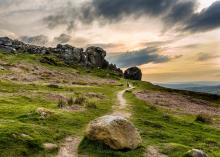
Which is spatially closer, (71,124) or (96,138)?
(96,138)

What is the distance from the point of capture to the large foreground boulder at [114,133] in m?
31.0

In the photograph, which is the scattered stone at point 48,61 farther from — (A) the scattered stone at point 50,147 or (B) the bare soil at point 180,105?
(A) the scattered stone at point 50,147

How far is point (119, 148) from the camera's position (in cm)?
3097

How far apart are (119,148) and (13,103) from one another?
74.6ft

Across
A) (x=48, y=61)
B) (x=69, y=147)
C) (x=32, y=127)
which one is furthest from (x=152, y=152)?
(x=48, y=61)

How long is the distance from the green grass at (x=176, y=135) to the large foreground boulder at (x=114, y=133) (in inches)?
92.3

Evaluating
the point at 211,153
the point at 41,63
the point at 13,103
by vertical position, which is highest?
the point at 41,63

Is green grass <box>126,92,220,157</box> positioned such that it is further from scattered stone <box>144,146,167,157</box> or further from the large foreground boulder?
the large foreground boulder

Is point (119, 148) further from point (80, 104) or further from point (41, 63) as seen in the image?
point (41, 63)

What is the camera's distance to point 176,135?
3934cm

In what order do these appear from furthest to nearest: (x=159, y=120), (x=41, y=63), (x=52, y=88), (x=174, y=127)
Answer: (x=41, y=63)
(x=52, y=88)
(x=159, y=120)
(x=174, y=127)

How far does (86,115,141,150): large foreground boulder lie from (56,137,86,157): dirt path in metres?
1.36

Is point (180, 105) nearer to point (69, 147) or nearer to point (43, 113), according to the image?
point (43, 113)

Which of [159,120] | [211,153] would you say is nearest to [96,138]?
[211,153]
